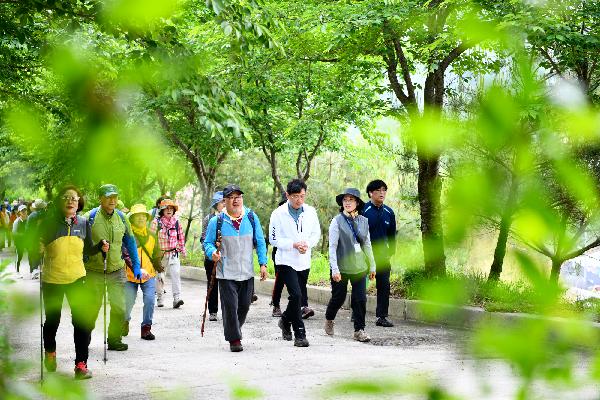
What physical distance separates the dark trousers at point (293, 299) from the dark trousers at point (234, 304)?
1.45 feet

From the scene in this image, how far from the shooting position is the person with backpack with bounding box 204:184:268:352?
373 inches

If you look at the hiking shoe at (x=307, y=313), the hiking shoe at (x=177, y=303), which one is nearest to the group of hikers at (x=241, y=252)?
the hiking shoe at (x=307, y=313)

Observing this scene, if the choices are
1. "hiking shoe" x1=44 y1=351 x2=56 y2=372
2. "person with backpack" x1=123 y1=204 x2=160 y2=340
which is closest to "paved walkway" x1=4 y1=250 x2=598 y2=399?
"person with backpack" x1=123 y1=204 x2=160 y2=340

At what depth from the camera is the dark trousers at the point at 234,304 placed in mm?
9352

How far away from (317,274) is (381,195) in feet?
20.2

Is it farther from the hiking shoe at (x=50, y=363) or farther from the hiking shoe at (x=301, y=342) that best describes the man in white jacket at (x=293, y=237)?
the hiking shoe at (x=50, y=363)

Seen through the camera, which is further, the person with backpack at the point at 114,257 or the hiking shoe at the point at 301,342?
the hiking shoe at the point at 301,342

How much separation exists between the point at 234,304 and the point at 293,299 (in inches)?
27.2

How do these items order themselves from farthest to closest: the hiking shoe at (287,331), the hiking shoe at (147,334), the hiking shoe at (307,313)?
1. the hiking shoe at (307,313)
2. the hiking shoe at (147,334)
3. the hiking shoe at (287,331)

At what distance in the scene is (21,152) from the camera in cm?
98

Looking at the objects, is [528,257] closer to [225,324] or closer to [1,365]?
[1,365]

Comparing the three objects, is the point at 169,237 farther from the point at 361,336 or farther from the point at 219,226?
the point at 361,336

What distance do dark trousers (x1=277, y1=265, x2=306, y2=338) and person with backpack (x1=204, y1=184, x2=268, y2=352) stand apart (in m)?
0.41

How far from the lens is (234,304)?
9.43m
